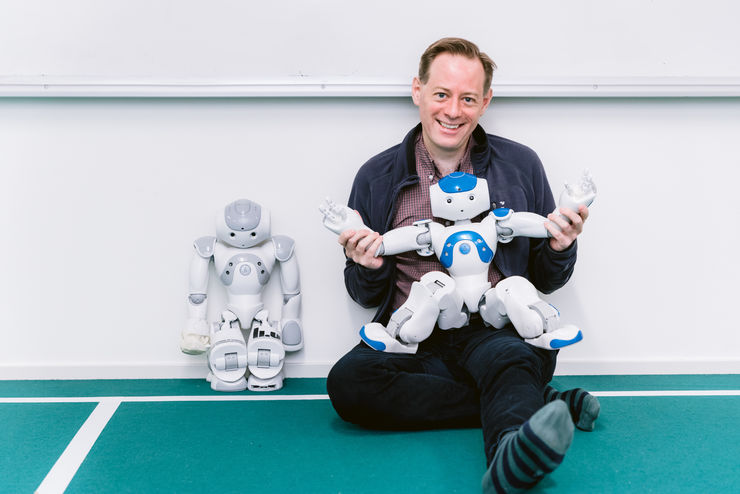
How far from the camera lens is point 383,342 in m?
1.98

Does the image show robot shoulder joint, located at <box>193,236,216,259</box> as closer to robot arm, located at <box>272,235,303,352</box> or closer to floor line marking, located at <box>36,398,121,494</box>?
robot arm, located at <box>272,235,303,352</box>

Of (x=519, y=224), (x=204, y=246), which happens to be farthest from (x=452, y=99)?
(x=204, y=246)

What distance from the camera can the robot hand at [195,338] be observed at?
2.27 meters

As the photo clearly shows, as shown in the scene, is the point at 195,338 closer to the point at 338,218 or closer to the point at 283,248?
the point at 283,248

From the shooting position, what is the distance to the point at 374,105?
234cm

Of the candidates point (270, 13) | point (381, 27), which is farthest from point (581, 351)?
point (270, 13)

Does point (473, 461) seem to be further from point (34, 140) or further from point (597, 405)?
point (34, 140)

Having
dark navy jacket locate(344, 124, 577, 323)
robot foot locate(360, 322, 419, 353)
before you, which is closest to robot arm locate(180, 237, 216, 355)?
dark navy jacket locate(344, 124, 577, 323)

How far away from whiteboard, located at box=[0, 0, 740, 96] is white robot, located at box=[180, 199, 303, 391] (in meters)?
0.45

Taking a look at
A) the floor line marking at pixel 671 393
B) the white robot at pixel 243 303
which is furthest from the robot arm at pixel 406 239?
the floor line marking at pixel 671 393

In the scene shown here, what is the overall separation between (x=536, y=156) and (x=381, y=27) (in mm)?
654

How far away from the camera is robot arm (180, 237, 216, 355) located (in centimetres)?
228

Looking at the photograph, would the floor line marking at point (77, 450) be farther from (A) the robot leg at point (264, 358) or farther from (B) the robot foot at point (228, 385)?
(A) the robot leg at point (264, 358)

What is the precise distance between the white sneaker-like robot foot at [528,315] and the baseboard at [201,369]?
61 cm
